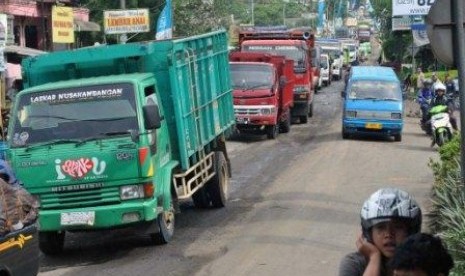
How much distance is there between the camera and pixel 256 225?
11.5m

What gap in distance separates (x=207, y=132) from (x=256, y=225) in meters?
2.01

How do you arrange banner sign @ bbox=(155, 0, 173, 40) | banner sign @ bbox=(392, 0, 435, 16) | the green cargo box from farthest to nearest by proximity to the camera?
1. banner sign @ bbox=(392, 0, 435, 16)
2. banner sign @ bbox=(155, 0, 173, 40)
3. the green cargo box

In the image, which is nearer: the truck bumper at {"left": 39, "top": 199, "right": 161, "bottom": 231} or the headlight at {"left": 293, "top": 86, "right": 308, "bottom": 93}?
the truck bumper at {"left": 39, "top": 199, "right": 161, "bottom": 231}

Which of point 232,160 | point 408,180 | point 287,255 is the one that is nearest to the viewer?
point 287,255

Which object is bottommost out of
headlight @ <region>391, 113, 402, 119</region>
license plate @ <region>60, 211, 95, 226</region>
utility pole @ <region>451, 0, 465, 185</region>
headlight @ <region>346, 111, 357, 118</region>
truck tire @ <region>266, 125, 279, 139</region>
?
truck tire @ <region>266, 125, 279, 139</region>

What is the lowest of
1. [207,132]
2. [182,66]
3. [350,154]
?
[350,154]

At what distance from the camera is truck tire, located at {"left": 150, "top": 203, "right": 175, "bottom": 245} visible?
10.6m

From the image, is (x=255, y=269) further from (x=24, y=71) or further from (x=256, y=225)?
(x=24, y=71)

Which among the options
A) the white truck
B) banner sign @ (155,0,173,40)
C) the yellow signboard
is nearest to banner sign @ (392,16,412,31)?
the white truck

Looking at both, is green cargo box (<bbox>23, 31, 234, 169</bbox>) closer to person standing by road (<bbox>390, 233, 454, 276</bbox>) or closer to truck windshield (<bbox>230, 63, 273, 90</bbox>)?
person standing by road (<bbox>390, 233, 454, 276</bbox>)

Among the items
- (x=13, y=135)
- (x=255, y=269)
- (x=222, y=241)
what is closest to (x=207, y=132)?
(x=222, y=241)

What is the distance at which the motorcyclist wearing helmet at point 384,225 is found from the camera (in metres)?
3.54

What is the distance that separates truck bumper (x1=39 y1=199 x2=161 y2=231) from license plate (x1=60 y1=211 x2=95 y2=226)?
1 cm

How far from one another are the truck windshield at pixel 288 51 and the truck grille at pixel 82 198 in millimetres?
18875
